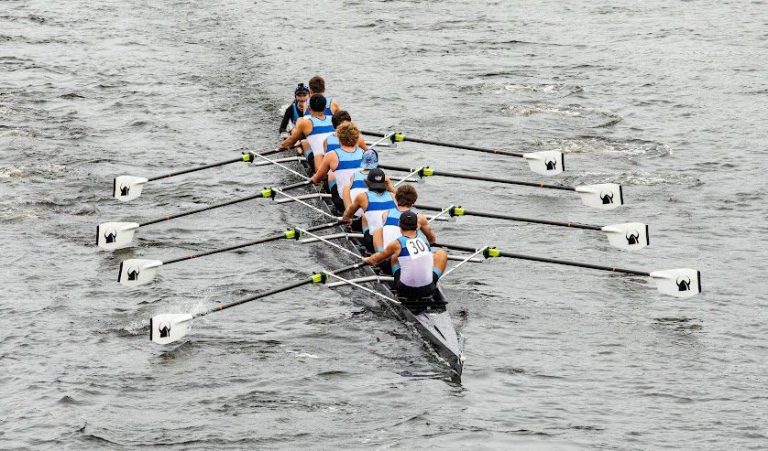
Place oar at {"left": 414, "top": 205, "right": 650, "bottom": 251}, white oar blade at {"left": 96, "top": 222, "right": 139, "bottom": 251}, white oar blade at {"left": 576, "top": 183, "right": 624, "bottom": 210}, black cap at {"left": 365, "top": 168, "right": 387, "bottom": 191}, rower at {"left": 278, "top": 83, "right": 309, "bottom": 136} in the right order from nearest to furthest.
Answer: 1. black cap at {"left": 365, "top": 168, "right": 387, "bottom": 191}
2. oar at {"left": 414, "top": 205, "right": 650, "bottom": 251}
3. white oar blade at {"left": 96, "top": 222, "right": 139, "bottom": 251}
4. white oar blade at {"left": 576, "top": 183, "right": 624, "bottom": 210}
5. rower at {"left": 278, "top": 83, "right": 309, "bottom": 136}

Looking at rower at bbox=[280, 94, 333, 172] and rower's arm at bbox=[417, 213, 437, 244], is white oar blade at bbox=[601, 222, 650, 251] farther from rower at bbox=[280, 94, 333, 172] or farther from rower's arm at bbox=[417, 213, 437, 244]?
rower at bbox=[280, 94, 333, 172]

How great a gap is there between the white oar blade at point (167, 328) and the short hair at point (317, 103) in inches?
323

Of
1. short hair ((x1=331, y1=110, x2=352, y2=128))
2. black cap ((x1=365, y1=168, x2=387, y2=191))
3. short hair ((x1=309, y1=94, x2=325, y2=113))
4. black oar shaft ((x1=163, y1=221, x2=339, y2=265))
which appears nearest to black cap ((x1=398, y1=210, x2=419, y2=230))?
black cap ((x1=365, y1=168, x2=387, y2=191))

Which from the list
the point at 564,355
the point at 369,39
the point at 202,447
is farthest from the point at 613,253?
the point at 369,39

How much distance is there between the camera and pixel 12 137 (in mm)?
32312

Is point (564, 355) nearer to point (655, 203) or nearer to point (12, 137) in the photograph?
point (655, 203)

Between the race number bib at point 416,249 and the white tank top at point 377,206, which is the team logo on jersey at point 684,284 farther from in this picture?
Answer: the white tank top at point 377,206

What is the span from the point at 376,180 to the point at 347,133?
8.29 ft

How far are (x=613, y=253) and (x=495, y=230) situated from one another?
2.78 meters

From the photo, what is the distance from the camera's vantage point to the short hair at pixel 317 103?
26.7 metres

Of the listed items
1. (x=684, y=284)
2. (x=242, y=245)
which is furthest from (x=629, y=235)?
(x=242, y=245)

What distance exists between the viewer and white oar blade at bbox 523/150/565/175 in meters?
27.5

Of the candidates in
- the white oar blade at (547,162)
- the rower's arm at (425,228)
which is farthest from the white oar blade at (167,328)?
the white oar blade at (547,162)

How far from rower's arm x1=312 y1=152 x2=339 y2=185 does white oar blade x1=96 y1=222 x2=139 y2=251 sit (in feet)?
12.5
